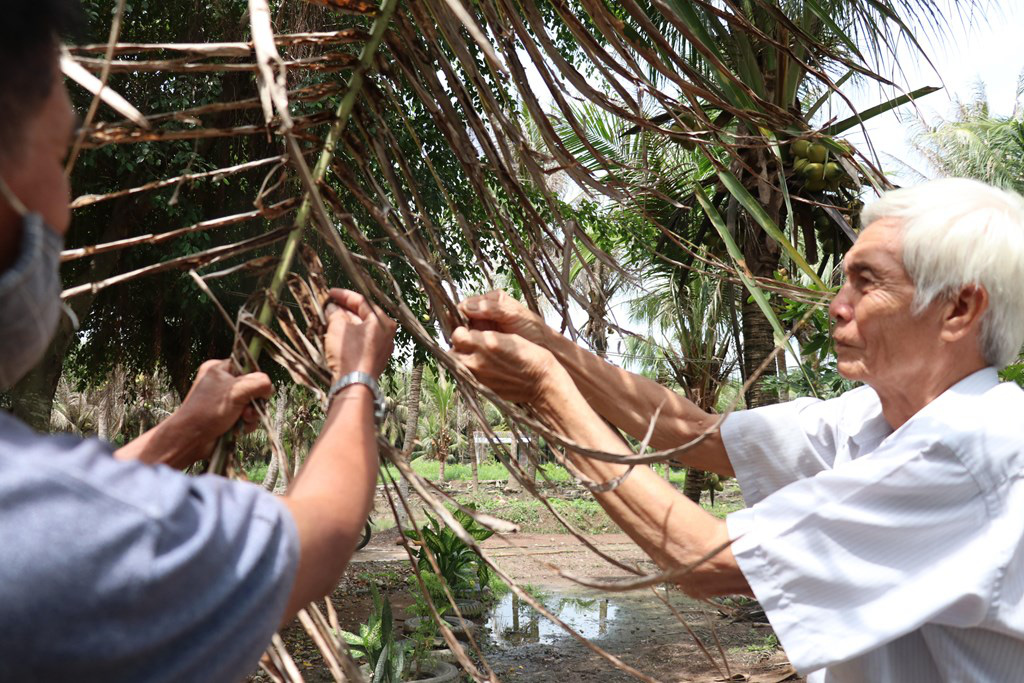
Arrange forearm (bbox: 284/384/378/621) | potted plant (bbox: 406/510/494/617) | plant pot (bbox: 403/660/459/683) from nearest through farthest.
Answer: forearm (bbox: 284/384/378/621)
plant pot (bbox: 403/660/459/683)
potted plant (bbox: 406/510/494/617)

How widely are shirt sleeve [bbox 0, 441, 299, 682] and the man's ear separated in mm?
1055

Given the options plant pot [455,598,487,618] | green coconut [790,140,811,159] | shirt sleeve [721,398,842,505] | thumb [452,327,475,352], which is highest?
green coconut [790,140,811,159]

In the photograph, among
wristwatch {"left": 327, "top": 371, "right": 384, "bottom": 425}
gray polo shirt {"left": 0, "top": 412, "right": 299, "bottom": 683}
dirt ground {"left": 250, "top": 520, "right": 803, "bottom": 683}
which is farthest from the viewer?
dirt ground {"left": 250, "top": 520, "right": 803, "bottom": 683}

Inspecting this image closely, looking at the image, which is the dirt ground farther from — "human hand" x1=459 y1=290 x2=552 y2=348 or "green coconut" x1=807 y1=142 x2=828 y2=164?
"human hand" x1=459 y1=290 x2=552 y2=348

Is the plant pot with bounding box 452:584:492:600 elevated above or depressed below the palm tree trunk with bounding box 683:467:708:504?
below

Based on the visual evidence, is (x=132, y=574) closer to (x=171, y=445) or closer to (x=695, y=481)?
(x=171, y=445)

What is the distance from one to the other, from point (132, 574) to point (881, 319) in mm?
1153

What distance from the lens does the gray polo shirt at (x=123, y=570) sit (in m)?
0.51

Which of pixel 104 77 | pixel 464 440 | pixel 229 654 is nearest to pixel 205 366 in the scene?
pixel 104 77

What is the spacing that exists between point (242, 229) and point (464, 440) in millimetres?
26813

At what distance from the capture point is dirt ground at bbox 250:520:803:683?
6945mm

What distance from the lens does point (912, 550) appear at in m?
1.17

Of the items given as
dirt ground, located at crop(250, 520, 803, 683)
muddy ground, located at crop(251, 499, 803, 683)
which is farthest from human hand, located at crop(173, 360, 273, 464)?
muddy ground, located at crop(251, 499, 803, 683)

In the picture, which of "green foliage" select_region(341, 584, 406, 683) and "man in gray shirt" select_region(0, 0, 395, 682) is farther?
"green foliage" select_region(341, 584, 406, 683)
